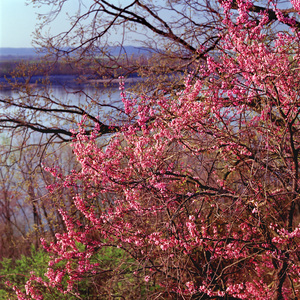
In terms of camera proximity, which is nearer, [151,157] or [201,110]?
[151,157]

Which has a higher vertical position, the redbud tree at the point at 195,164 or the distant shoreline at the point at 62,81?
the distant shoreline at the point at 62,81

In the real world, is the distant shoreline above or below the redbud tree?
above

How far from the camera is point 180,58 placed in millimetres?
6750

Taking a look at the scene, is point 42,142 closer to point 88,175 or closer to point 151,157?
point 88,175

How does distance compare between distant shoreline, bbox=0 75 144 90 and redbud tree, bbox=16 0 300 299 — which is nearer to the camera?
redbud tree, bbox=16 0 300 299

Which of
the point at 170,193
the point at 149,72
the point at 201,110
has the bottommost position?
the point at 170,193

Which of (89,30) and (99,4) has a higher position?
(99,4)

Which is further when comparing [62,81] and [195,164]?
[62,81]

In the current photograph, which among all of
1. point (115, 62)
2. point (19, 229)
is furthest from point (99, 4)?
point (19, 229)

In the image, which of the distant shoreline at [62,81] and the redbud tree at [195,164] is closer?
the redbud tree at [195,164]

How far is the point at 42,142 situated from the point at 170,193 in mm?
4120

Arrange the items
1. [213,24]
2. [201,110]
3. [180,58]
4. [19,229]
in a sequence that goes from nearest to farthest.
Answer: [201,110] → [213,24] → [180,58] → [19,229]

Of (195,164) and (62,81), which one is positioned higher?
(62,81)

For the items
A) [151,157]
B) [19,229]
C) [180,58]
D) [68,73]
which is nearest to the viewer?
[151,157]
